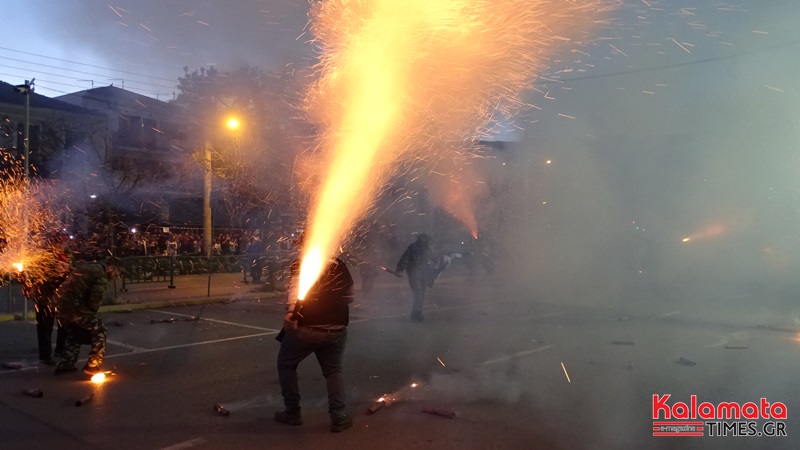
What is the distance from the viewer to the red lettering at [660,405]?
5.03 meters

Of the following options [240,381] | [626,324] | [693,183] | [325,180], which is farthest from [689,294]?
[240,381]

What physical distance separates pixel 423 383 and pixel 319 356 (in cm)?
166

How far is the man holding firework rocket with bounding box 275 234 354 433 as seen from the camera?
4551 mm

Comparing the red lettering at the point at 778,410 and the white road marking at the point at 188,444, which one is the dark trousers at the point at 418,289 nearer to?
the red lettering at the point at 778,410

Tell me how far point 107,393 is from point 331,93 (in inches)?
165

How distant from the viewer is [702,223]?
62.9ft

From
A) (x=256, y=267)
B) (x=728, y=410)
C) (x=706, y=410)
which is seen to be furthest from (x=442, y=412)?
(x=256, y=267)

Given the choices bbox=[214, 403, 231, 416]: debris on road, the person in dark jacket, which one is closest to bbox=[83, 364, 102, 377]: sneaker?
the person in dark jacket

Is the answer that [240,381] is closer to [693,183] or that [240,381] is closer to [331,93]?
[331,93]

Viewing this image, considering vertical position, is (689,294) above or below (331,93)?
below

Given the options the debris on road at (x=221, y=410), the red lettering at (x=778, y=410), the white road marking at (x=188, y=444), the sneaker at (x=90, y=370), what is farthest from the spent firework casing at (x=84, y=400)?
the red lettering at (x=778, y=410)

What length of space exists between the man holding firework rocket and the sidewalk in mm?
7603

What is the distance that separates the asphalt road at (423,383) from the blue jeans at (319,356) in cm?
21

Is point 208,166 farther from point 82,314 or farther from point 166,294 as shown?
point 82,314
